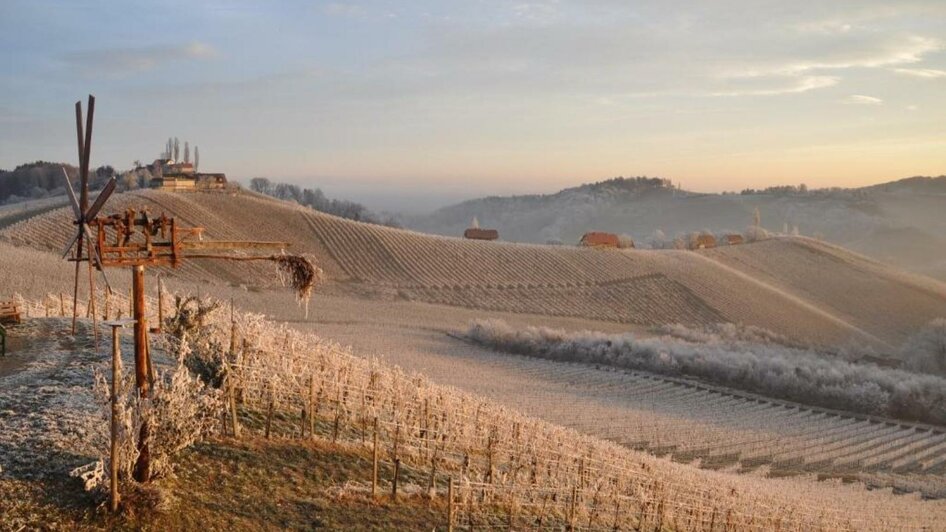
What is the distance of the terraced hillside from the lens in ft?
188

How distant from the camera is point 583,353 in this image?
39906mm

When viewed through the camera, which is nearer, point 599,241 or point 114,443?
point 114,443

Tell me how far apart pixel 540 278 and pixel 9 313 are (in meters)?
49.3

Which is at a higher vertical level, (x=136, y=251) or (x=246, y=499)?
(x=136, y=251)

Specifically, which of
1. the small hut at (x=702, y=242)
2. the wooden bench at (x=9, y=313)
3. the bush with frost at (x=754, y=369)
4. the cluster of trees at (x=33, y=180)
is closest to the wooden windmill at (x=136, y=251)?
the wooden bench at (x=9, y=313)

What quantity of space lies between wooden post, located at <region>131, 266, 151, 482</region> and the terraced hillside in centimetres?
4085

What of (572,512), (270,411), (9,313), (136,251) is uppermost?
(136,251)

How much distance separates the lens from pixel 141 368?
10992 millimetres

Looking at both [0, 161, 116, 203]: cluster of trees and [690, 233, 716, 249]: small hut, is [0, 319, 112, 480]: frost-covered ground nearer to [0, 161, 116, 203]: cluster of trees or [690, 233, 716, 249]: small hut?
[690, 233, 716, 249]: small hut

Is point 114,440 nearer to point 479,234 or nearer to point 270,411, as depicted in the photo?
point 270,411

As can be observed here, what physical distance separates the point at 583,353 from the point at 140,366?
3058 cm

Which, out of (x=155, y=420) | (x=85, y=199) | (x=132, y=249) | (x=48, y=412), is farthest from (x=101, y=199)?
→ (x=48, y=412)

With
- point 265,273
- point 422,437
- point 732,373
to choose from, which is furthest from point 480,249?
point 422,437

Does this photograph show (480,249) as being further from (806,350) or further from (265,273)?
(806,350)
